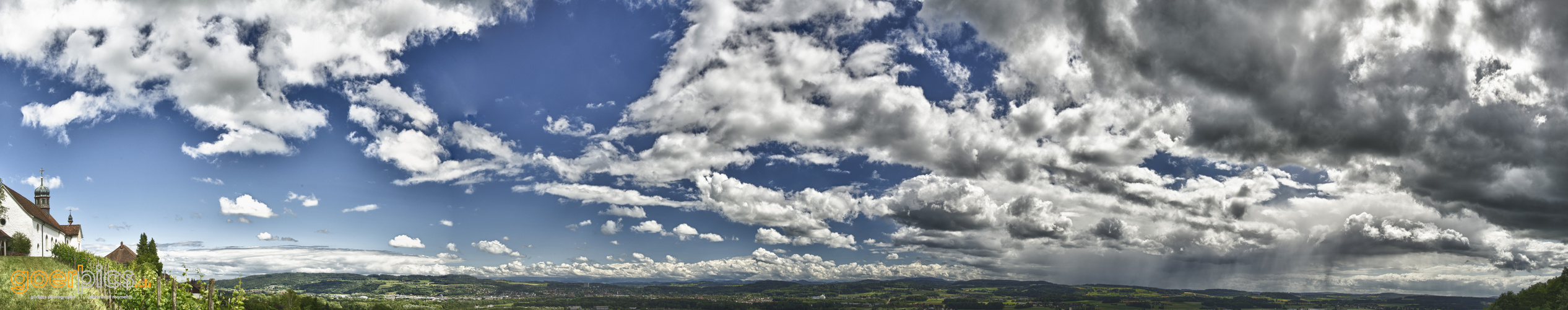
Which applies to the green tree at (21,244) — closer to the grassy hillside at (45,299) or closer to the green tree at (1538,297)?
the grassy hillside at (45,299)

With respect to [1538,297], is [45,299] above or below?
above

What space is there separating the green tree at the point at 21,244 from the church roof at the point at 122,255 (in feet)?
48.3

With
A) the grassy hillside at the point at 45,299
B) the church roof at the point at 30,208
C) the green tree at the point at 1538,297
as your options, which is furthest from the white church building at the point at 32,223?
the green tree at the point at 1538,297

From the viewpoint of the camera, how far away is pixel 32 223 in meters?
73.3

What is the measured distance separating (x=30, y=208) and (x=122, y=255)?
13433 mm

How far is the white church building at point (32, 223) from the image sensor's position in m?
68.2

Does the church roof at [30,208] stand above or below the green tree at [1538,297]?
above

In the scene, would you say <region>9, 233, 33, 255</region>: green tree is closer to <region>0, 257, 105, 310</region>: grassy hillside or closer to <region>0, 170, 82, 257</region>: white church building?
<region>0, 170, 82, 257</region>: white church building

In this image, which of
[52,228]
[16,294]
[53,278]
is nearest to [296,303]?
[52,228]

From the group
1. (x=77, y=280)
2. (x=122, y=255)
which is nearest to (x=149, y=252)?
(x=122, y=255)

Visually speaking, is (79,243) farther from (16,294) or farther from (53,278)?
(16,294)

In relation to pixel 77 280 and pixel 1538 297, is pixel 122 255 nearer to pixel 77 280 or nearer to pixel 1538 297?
pixel 77 280

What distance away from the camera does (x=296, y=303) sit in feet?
343

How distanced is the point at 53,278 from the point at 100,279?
31.2 feet
